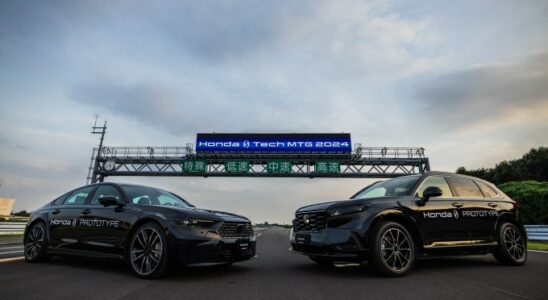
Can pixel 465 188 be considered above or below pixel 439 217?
above

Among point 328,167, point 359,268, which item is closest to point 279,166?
point 328,167

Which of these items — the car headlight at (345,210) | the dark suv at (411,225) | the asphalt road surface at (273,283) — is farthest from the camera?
the car headlight at (345,210)

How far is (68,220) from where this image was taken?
19.8ft

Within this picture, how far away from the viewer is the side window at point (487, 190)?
21.4 ft

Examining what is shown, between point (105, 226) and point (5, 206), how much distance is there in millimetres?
39528

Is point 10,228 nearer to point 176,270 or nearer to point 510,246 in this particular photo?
point 176,270

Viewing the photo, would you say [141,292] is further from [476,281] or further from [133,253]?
[476,281]

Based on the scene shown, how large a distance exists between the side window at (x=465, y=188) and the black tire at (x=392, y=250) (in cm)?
173

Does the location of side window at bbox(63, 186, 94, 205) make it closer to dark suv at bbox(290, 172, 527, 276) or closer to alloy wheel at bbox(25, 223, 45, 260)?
alloy wheel at bbox(25, 223, 45, 260)

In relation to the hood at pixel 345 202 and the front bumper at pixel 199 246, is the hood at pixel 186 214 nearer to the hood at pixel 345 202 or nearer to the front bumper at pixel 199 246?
the front bumper at pixel 199 246

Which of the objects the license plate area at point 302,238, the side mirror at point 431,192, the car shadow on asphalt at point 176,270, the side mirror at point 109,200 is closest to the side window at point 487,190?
the side mirror at point 431,192

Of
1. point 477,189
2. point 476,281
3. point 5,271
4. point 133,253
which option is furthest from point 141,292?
point 477,189

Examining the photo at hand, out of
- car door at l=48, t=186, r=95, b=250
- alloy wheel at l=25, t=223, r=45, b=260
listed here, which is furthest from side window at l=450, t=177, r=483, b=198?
alloy wheel at l=25, t=223, r=45, b=260

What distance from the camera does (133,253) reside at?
4961mm
